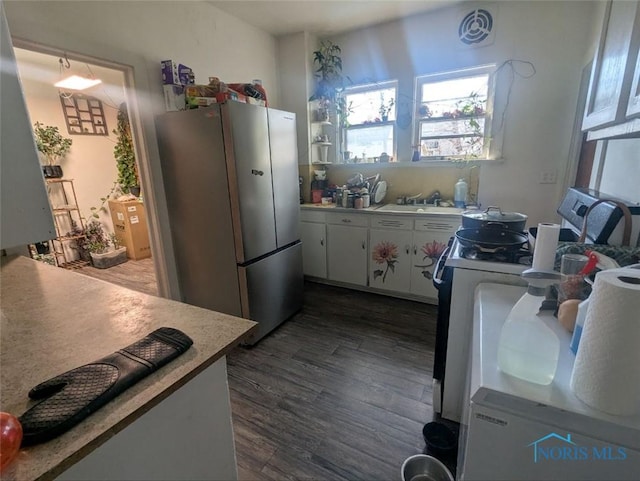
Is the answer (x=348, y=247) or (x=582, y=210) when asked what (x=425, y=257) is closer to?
(x=348, y=247)

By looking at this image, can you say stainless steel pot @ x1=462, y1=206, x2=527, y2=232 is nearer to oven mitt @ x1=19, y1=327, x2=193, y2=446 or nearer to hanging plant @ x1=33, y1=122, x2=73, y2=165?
oven mitt @ x1=19, y1=327, x2=193, y2=446

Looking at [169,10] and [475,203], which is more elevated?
[169,10]

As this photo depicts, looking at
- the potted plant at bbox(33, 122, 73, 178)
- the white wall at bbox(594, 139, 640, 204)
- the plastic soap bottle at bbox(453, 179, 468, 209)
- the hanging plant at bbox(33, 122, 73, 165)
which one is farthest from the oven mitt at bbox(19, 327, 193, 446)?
the hanging plant at bbox(33, 122, 73, 165)

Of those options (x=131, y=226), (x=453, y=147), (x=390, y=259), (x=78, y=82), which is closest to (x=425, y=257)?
(x=390, y=259)

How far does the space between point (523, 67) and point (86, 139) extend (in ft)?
17.7

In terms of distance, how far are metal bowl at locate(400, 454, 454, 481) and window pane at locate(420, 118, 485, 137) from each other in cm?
279

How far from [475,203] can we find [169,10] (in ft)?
10.1

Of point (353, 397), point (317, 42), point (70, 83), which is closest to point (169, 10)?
point (70, 83)

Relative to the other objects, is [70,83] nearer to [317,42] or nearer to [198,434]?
[317,42]

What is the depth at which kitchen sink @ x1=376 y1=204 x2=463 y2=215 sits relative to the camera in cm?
284

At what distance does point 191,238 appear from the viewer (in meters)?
2.43

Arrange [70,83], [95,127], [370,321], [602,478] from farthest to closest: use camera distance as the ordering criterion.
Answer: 1. [95,127]
2. [70,83]
3. [370,321]
4. [602,478]

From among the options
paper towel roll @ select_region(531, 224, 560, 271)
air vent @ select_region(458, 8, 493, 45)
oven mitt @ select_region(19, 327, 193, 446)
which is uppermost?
air vent @ select_region(458, 8, 493, 45)

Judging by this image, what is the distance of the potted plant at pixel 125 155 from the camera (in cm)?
420
